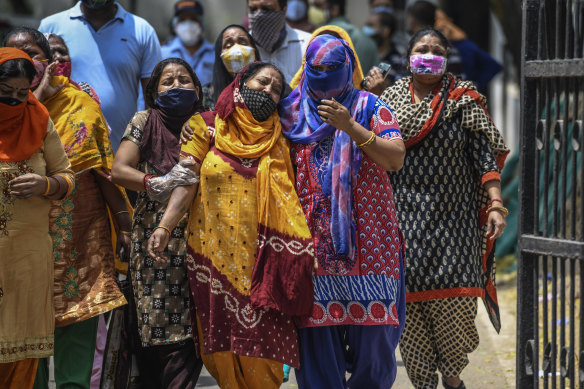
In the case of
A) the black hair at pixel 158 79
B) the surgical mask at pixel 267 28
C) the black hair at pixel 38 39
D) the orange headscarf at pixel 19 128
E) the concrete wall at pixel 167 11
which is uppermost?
the concrete wall at pixel 167 11

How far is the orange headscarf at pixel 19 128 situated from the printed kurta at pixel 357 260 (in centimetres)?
124

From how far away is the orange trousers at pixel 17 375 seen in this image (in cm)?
427

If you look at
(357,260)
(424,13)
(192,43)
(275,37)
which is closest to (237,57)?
(275,37)

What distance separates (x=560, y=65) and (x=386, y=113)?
0.79 m

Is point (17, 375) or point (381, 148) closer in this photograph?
point (381, 148)

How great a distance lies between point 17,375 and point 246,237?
3.97 feet

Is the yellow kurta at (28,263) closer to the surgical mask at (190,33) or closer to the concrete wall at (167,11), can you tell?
the surgical mask at (190,33)

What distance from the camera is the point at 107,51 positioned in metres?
6.02

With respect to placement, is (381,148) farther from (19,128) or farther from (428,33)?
(19,128)

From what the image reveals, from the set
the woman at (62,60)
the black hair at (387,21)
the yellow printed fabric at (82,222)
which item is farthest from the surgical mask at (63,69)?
the black hair at (387,21)

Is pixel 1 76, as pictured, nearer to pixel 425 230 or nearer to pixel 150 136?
pixel 150 136

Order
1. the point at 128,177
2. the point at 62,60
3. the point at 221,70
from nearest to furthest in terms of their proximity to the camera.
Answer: the point at 128,177
the point at 62,60
the point at 221,70

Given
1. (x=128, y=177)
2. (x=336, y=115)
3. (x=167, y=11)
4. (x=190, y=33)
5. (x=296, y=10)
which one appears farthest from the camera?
(x=167, y=11)

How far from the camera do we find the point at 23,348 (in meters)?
4.23
